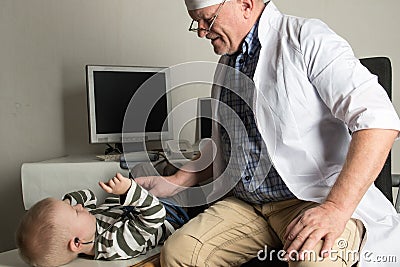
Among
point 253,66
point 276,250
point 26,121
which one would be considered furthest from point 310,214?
point 26,121

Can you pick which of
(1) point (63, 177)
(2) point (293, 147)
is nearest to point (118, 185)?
(2) point (293, 147)

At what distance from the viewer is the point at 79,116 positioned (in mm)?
2256

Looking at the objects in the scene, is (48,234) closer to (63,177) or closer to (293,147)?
(63,177)

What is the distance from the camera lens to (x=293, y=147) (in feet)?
4.02

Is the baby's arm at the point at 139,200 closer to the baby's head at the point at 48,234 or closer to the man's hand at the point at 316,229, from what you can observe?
the baby's head at the point at 48,234

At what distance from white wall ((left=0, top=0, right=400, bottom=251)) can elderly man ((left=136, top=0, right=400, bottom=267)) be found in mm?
851

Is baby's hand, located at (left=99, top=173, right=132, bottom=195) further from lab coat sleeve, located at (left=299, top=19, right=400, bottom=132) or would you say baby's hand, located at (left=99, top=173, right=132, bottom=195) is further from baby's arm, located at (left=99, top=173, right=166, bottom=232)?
lab coat sleeve, located at (left=299, top=19, right=400, bottom=132)

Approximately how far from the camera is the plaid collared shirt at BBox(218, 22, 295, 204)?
4.24 feet

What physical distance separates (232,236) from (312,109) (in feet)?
1.22

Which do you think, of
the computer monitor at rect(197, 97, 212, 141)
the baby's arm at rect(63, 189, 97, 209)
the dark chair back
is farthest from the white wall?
the dark chair back

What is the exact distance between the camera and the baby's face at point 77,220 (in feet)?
4.41

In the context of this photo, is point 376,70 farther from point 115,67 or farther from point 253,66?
point 115,67

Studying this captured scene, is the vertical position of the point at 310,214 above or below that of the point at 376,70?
below

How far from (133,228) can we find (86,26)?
1.11 metres
